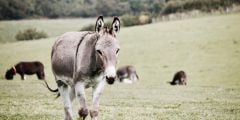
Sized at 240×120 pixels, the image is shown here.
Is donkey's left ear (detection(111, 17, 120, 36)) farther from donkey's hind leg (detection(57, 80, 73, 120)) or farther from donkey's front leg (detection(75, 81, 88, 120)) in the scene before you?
donkey's hind leg (detection(57, 80, 73, 120))

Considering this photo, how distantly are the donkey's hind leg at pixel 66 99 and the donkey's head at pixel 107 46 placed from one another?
6.31 feet

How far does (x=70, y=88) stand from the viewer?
11.1 metres

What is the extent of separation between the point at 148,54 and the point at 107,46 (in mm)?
42609

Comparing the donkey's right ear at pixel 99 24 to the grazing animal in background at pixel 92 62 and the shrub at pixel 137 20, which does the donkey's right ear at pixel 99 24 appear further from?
the shrub at pixel 137 20

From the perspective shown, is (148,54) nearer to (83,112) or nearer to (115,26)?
(115,26)

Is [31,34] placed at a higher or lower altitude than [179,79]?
higher

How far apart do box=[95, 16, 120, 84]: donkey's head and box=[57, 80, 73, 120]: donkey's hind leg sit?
192cm

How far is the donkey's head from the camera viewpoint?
8828 millimetres

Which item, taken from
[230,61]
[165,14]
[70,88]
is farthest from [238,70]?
[165,14]

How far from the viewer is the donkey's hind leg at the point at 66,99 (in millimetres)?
10727

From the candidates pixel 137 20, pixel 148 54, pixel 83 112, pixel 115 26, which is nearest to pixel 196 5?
pixel 137 20

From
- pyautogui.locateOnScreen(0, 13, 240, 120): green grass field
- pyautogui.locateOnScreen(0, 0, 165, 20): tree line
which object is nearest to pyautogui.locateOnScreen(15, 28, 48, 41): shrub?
pyautogui.locateOnScreen(0, 0, 165, 20): tree line

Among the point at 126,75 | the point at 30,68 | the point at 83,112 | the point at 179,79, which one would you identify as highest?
the point at 30,68

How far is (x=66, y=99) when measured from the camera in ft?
35.4
